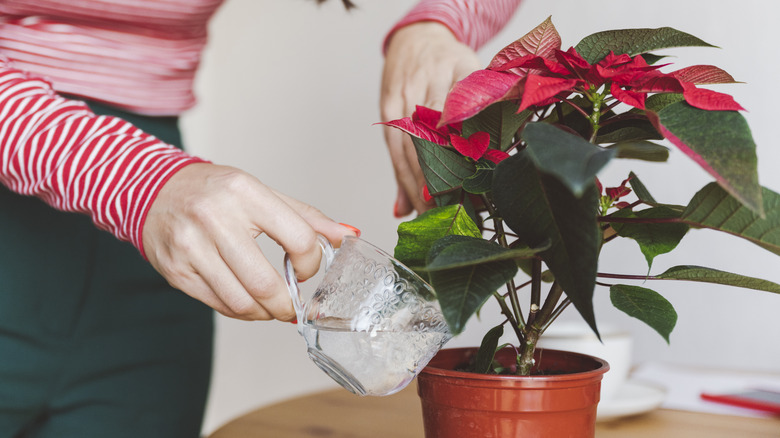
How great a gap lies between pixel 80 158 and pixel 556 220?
0.42 meters

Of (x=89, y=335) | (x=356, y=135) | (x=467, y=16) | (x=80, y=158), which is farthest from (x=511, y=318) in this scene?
(x=356, y=135)

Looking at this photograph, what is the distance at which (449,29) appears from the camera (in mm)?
792

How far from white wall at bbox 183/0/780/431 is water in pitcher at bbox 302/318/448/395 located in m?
0.81

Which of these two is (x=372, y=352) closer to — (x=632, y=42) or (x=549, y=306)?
(x=549, y=306)

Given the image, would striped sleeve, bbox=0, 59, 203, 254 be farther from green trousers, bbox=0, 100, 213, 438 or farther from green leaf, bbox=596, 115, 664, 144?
green leaf, bbox=596, 115, 664, 144

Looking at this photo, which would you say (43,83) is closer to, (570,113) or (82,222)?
(82,222)

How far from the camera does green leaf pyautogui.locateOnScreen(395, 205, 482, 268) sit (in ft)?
1.35

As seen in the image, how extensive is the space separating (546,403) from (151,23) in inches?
26.7

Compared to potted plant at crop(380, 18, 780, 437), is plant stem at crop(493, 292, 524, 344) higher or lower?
lower

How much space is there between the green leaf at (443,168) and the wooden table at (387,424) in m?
0.33

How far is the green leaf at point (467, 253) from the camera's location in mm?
324

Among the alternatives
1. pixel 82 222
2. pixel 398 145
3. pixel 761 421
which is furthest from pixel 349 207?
pixel 761 421

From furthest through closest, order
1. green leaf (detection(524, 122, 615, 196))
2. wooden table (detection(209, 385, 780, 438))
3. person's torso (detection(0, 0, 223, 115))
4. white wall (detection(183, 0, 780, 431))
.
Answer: white wall (detection(183, 0, 780, 431)) < person's torso (detection(0, 0, 223, 115)) < wooden table (detection(209, 385, 780, 438)) < green leaf (detection(524, 122, 615, 196))

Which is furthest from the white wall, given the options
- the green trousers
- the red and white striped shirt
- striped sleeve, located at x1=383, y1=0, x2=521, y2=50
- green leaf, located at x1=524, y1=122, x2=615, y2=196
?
green leaf, located at x1=524, y1=122, x2=615, y2=196
